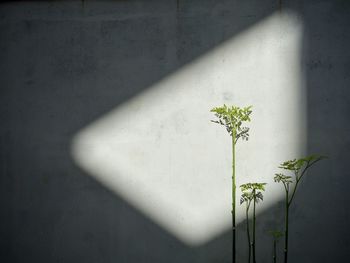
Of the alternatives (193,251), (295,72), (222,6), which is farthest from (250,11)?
(193,251)

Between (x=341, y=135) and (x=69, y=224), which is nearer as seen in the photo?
(x=341, y=135)

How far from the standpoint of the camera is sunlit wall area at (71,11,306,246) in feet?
8.54

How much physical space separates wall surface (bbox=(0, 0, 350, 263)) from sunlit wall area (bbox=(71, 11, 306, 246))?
0.03ft

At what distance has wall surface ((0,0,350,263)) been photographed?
2574mm

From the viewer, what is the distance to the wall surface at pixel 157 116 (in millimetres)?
2574

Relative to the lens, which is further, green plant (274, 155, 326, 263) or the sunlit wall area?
the sunlit wall area

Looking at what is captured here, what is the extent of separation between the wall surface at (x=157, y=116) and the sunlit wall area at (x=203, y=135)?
1cm

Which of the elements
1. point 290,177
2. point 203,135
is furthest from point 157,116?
point 290,177

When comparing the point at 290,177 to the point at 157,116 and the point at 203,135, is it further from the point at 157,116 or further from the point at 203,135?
the point at 157,116

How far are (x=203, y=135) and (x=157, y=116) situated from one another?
0.40 meters

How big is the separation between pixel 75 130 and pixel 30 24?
3.19 ft

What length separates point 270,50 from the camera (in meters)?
2.61

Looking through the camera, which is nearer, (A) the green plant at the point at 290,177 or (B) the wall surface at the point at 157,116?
(A) the green plant at the point at 290,177

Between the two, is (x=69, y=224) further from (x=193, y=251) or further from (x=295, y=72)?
(x=295, y=72)
